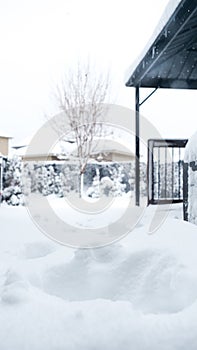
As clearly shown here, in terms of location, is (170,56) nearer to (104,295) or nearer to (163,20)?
(163,20)

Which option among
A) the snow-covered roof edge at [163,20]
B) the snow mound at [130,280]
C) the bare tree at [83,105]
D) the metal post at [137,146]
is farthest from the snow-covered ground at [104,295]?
the bare tree at [83,105]

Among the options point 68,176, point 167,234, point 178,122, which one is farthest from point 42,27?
point 167,234

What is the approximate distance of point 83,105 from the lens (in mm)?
11648

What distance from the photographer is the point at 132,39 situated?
10.9 m

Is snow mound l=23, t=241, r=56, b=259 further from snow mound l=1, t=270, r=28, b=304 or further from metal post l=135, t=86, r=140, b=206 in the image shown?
metal post l=135, t=86, r=140, b=206

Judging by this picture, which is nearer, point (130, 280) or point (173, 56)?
point (130, 280)

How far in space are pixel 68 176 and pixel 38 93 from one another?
208 inches

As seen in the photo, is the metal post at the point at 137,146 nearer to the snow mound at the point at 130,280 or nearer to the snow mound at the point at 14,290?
the snow mound at the point at 130,280

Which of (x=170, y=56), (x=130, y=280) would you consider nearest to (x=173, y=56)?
(x=170, y=56)

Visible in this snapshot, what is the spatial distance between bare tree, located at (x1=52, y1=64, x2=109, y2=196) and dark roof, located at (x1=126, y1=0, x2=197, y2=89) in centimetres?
542

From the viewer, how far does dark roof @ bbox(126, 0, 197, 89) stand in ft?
12.5

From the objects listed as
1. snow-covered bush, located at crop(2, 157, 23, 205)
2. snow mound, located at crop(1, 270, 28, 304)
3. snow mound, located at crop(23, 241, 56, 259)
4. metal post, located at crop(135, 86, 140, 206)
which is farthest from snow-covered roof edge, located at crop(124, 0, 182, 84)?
snow-covered bush, located at crop(2, 157, 23, 205)

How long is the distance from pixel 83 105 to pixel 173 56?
6613 mm

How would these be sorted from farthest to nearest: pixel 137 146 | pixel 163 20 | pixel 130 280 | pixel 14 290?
1. pixel 137 146
2. pixel 163 20
3. pixel 130 280
4. pixel 14 290
